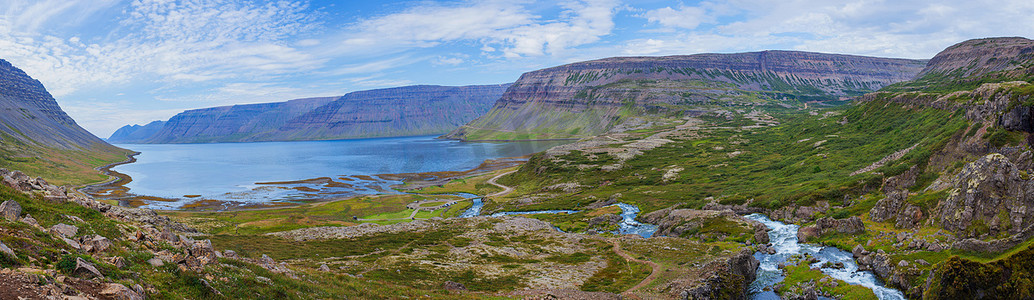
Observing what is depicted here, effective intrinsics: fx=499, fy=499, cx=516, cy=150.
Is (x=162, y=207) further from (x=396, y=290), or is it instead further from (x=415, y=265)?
(x=396, y=290)

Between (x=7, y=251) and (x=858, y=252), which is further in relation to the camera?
(x=858, y=252)

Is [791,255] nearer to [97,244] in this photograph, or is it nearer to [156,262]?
[156,262]

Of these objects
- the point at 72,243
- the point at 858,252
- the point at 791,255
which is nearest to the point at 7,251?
the point at 72,243

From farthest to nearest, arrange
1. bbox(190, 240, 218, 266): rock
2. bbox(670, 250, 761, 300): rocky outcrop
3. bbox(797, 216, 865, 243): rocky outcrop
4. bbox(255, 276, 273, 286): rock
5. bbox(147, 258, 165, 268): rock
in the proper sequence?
bbox(797, 216, 865, 243): rocky outcrop → bbox(670, 250, 761, 300): rocky outcrop → bbox(255, 276, 273, 286): rock → bbox(190, 240, 218, 266): rock → bbox(147, 258, 165, 268): rock

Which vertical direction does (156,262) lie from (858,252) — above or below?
above

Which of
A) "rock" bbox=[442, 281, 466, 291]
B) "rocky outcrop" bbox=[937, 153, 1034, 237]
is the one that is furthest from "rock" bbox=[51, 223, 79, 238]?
"rocky outcrop" bbox=[937, 153, 1034, 237]

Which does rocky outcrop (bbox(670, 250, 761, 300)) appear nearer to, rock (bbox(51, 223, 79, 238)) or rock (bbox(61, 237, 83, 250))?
rock (bbox(61, 237, 83, 250))
